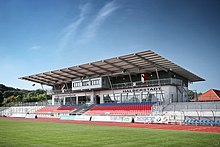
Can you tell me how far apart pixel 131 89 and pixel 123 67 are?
654 centimetres

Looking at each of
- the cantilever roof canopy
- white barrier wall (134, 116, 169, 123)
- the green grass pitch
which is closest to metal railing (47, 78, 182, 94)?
the cantilever roof canopy

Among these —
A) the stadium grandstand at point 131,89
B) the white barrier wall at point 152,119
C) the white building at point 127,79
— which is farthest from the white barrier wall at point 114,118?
the white building at point 127,79

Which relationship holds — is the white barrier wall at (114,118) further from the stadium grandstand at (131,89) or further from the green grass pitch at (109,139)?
the green grass pitch at (109,139)

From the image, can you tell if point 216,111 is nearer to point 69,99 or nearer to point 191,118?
point 191,118

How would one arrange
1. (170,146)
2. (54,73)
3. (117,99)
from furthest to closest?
(54,73) → (117,99) → (170,146)

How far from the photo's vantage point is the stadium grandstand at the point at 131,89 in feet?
123

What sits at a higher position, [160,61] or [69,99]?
[160,61]

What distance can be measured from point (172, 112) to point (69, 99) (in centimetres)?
3621

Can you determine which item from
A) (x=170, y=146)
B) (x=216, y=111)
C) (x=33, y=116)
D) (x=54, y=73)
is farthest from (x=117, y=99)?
(x=170, y=146)

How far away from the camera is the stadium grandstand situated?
123 feet

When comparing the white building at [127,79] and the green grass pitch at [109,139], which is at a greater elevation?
the white building at [127,79]

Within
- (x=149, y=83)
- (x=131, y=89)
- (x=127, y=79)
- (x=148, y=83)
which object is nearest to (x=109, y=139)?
(x=149, y=83)

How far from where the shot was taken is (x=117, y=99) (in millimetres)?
54594

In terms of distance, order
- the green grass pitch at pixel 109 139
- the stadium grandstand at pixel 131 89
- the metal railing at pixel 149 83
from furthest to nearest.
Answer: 1. the metal railing at pixel 149 83
2. the stadium grandstand at pixel 131 89
3. the green grass pitch at pixel 109 139
